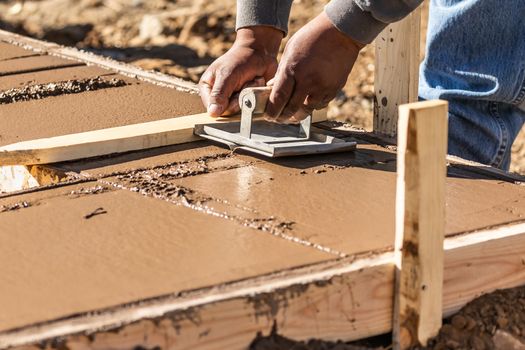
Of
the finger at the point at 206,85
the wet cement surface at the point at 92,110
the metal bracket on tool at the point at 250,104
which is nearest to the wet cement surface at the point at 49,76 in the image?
the wet cement surface at the point at 92,110

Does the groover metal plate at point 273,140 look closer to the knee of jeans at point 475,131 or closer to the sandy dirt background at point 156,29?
the knee of jeans at point 475,131

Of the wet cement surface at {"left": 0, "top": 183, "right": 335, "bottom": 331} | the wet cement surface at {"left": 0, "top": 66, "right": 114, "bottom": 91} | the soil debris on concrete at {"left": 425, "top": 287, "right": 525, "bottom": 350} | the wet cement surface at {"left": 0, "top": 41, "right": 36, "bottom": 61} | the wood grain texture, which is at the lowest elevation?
the soil debris on concrete at {"left": 425, "top": 287, "right": 525, "bottom": 350}

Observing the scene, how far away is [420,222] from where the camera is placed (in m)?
2.41

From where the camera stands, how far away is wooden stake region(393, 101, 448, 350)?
7.67 feet

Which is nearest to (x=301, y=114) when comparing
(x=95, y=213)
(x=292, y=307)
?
(x=95, y=213)

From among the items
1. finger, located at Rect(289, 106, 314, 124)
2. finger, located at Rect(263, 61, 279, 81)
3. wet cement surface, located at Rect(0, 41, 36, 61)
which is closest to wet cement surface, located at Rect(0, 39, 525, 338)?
finger, located at Rect(289, 106, 314, 124)

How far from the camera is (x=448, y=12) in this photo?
3.98m

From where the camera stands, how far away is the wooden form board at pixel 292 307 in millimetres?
2191

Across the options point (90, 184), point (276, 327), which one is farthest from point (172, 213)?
point (276, 327)

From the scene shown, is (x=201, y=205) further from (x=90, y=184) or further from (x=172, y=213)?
(x=90, y=184)

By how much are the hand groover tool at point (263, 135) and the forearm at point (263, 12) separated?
0.39 metres

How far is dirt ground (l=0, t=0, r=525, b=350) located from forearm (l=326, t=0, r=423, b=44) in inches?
95.0

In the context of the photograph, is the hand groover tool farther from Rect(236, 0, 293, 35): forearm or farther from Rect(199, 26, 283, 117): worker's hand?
Rect(236, 0, 293, 35): forearm

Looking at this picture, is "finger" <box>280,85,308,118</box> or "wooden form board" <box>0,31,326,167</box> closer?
"finger" <box>280,85,308,118</box>
